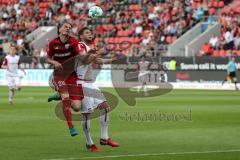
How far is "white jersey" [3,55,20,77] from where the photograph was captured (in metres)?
31.9

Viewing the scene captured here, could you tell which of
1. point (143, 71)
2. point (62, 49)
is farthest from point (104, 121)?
point (143, 71)

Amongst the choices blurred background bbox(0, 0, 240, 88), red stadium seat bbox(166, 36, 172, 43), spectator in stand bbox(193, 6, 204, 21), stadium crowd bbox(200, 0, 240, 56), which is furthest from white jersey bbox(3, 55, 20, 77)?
spectator in stand bbox(193, 6, 204, 21)

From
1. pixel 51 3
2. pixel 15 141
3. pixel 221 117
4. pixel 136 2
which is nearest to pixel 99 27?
pixel 136 2

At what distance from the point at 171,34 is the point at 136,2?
6346 millimetres

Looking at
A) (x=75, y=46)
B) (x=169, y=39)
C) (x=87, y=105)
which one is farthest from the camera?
(x=169, y=39)

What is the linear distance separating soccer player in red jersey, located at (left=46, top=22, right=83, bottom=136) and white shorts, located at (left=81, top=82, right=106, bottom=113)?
0.42ft

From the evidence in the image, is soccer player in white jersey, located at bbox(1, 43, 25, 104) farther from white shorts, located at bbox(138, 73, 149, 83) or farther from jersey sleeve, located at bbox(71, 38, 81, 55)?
jersey sleeve, located at bbox(71, 38, 81, 55)

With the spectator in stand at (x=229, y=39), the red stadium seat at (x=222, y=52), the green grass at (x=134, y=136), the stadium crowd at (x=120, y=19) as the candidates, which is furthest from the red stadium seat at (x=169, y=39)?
the green grass at (x=134, y=136)

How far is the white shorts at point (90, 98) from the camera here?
14.6m

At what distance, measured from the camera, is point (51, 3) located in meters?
62.7

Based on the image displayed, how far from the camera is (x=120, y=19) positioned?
5641 centimetres

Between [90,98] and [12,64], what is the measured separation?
58.7 ft

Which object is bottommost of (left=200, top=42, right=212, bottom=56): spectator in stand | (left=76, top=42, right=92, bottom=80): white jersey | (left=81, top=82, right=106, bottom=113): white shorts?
(left=200, top=42, right=212, bottom=56): spectator in stand

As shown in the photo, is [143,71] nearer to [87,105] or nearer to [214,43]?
[214,43]
